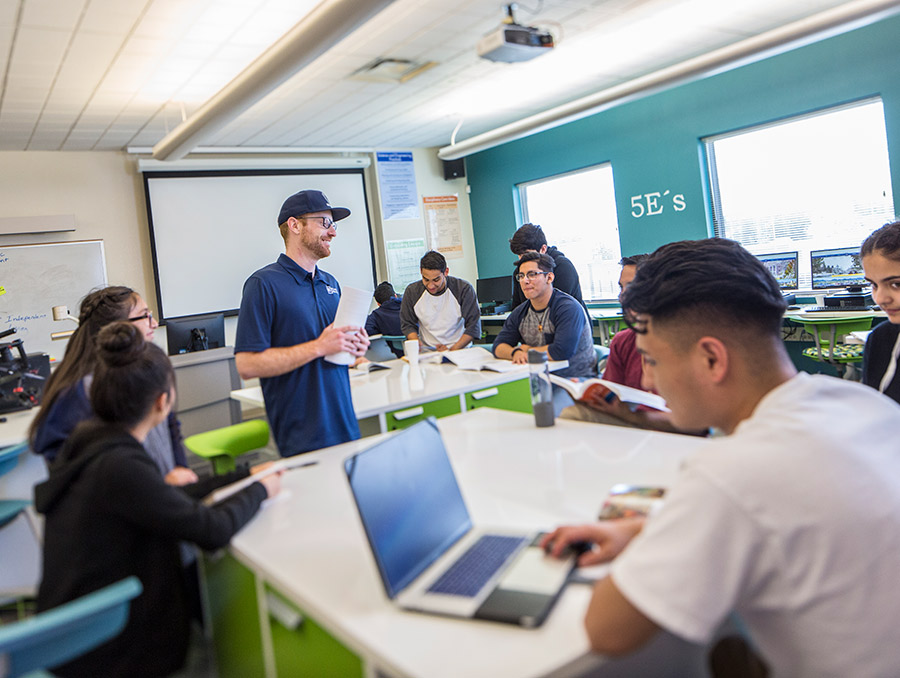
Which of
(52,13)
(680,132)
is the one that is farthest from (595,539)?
(680,132)

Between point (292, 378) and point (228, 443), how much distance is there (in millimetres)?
332

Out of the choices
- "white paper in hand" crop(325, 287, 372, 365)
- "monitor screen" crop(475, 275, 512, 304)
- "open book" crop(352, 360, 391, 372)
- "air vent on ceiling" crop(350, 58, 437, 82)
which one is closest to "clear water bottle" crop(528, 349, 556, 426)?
"white paper in hand" crop(325, 287, 372, 365)

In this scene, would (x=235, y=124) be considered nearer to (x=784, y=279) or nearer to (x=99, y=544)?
(x=784, y=279)

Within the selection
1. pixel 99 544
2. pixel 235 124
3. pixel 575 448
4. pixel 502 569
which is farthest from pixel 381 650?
pixel 235 124

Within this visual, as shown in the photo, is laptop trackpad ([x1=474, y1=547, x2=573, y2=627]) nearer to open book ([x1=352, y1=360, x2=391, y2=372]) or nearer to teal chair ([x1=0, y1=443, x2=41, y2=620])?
teal chair ([x1=0, y1=443, x2=41, y2=620])

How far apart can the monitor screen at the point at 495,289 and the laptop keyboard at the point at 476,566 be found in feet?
22.4

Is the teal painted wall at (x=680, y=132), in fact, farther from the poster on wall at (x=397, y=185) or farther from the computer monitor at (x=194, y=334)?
the computer monitor at (x=194, y=334)

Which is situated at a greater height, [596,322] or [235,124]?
[235,124]

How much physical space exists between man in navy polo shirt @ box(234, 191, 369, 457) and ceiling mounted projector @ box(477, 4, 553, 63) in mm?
1654

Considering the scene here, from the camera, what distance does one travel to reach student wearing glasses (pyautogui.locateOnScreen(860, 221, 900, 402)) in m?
1.93

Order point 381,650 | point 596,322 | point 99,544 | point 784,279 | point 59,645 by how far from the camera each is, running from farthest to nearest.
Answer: point 596,322, point 784,279, point 99,544, point 59,645, point 381,650

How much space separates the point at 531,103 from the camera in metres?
6.68

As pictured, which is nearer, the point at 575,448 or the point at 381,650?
the point at 381,650

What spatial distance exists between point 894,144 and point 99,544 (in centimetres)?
565
